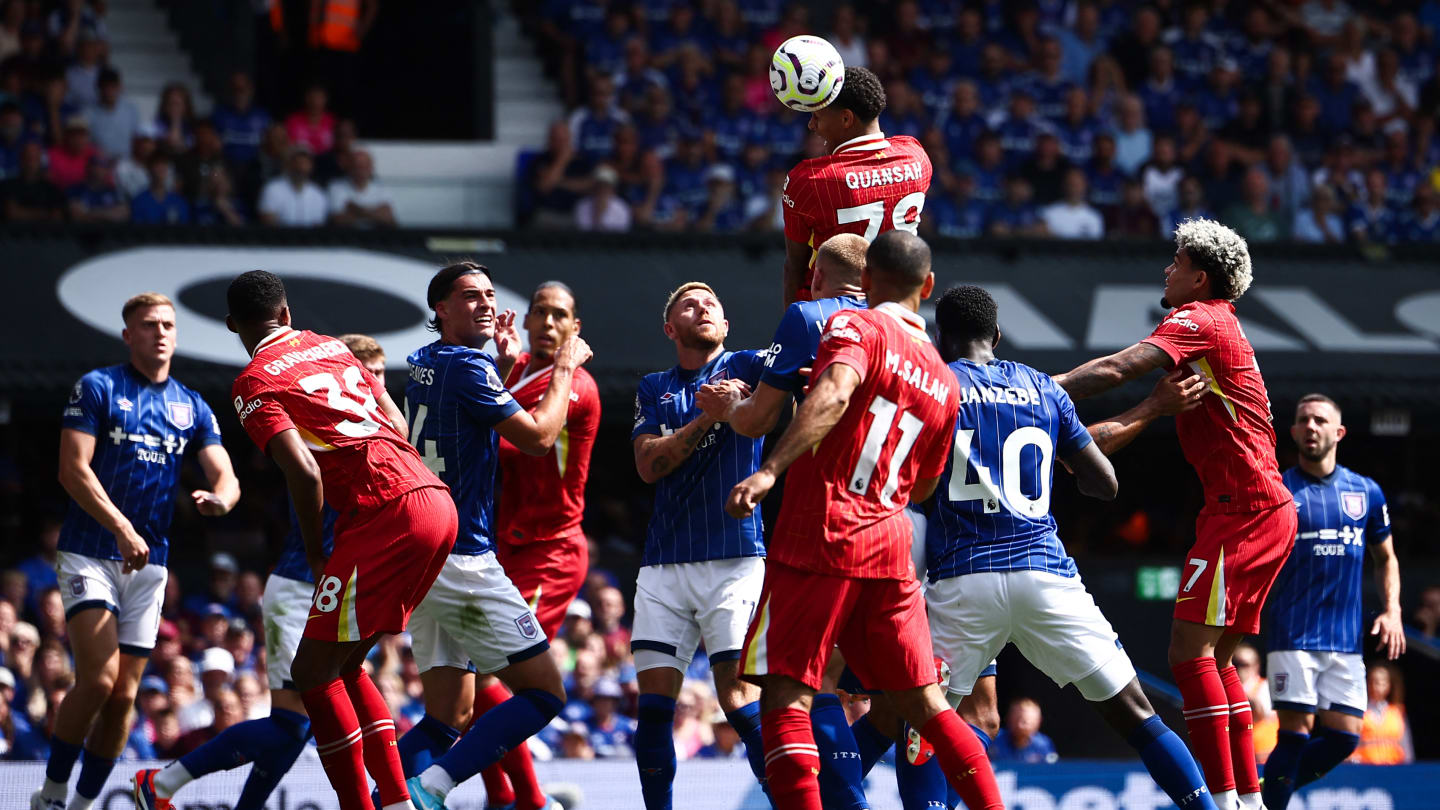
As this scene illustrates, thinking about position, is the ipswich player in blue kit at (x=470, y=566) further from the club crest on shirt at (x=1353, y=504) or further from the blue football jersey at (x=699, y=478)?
the club crest on shirt at (x=1353, y=504)

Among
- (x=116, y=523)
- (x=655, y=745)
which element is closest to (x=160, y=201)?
(x=116, y=523)

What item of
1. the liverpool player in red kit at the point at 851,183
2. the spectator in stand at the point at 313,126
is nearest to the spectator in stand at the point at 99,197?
the spectator in stand at the point at 313,126

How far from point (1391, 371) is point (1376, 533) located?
17.5 feet

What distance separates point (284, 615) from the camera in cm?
804

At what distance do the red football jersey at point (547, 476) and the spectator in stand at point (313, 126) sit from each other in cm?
785

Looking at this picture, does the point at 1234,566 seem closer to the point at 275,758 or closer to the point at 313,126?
the point at 275,758

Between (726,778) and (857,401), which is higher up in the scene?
(857,401)

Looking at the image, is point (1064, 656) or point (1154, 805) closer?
point (1064, 656)

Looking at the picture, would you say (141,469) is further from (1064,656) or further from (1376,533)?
(1376,533)

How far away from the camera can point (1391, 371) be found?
568 inches

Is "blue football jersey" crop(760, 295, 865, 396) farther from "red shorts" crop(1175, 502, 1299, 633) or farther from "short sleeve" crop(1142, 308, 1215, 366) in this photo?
"red shorts" crop(1175, 502, 1299, 633)

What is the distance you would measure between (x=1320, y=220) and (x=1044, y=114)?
288cm

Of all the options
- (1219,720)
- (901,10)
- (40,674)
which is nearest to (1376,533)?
(1219,720)

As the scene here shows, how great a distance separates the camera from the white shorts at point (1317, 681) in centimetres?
933
